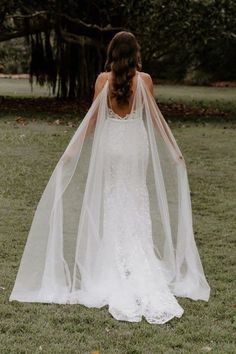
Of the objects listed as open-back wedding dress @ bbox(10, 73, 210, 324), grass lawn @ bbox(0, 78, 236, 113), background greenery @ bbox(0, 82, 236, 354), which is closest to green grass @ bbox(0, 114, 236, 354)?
background greenery @ bbox(0, 82, 236, 354)

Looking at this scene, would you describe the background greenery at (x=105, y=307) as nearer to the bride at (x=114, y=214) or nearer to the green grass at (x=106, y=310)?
the green grass at (x=106, y=310)

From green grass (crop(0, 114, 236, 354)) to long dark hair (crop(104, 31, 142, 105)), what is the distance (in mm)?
1567

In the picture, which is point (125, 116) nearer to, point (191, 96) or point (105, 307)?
point (105, 307)

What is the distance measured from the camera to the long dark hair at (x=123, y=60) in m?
5.26

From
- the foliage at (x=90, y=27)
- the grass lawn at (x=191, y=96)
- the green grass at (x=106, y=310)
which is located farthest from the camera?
the grass lawn at (x=191, y=96)

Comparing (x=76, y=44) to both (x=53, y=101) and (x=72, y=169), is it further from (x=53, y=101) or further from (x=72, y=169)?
(x=72, y=169)

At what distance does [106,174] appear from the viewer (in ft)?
18.6

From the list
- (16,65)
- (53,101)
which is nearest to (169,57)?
(16,65)

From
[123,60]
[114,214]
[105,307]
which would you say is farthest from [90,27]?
[105,307]

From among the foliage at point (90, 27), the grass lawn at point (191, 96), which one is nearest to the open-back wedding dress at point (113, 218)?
the foliage at point (90, 27)

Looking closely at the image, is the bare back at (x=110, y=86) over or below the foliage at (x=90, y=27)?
over

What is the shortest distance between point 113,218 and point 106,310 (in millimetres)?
763

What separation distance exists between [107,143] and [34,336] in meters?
1.60

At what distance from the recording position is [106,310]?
5.18 meters
